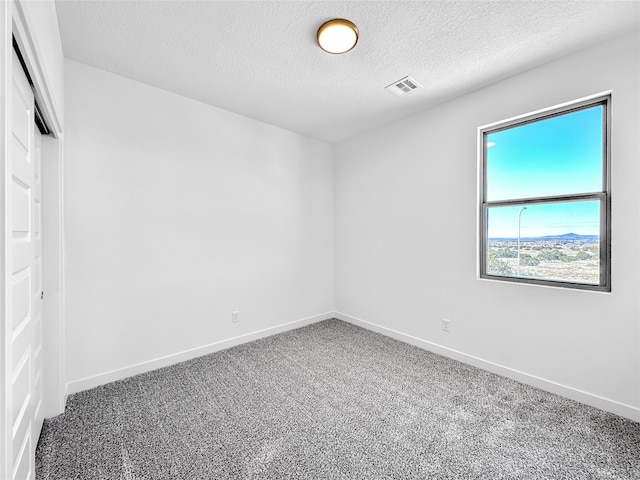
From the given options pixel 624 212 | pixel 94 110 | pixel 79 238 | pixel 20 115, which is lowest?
pixel 79 238

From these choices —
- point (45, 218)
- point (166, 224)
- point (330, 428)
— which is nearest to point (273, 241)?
point (166, 224)

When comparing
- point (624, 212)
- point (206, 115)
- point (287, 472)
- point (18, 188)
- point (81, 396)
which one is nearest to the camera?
point (18, 188)

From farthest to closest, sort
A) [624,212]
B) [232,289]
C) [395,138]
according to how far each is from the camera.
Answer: [395,138], [232,289], [624,212]

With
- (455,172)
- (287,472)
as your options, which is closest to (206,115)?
(455,172)

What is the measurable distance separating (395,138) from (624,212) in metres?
2.16

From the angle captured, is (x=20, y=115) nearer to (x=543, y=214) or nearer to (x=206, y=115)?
(x=206, y=115)

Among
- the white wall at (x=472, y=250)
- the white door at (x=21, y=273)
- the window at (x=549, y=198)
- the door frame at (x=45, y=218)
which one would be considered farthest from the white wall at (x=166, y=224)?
the window at (x=549, y=198)

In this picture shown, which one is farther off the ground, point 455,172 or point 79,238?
point 455,172

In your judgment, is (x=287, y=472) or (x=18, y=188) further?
(x=287, y=472)

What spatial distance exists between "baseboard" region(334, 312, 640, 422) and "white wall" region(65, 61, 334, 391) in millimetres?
1471

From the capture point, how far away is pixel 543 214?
97.1 inches

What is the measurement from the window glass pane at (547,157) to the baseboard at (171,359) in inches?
110

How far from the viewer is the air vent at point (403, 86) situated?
2586 millimetres

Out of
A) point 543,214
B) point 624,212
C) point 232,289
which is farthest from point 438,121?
point 232,289
